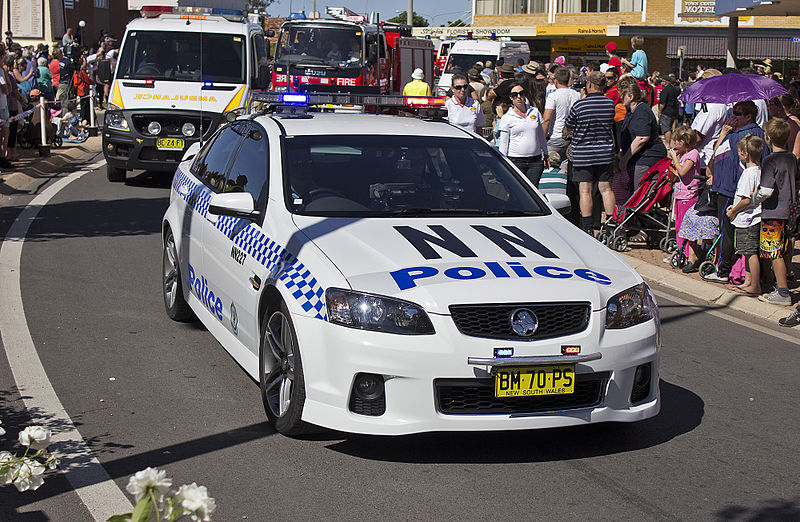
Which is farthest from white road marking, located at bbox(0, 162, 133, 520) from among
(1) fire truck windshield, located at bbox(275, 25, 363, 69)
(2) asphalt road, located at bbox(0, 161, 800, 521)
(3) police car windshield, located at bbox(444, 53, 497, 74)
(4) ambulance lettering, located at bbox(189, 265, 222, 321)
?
(3) police car windshield, located at bbox(444, 53, 497, 74)

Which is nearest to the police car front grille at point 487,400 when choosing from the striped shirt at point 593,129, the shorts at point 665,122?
the striped shirt at point 593,129

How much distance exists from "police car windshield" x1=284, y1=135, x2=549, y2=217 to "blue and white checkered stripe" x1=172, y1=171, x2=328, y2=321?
1.02 ft

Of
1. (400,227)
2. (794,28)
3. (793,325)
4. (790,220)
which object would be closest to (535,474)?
(400,227)

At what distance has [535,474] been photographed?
5.00 meters

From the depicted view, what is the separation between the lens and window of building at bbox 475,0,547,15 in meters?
70.4

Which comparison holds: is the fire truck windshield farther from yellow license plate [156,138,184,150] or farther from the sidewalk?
the sidewalk

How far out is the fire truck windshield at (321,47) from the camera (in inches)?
927

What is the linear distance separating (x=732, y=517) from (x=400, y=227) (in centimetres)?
229

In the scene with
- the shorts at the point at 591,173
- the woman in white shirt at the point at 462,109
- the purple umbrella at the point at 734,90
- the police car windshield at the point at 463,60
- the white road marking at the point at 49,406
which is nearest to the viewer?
the white road marking at the point at 49,406

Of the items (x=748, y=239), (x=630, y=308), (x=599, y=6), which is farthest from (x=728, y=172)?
(x=599, y=6)

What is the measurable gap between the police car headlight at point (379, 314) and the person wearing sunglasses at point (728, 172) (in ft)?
18.8

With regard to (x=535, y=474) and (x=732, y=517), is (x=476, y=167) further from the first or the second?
(x=732, y=517)

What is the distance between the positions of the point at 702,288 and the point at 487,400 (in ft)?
18.1

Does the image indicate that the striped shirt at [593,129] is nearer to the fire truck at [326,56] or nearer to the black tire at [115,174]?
the black tire at [115,174]
